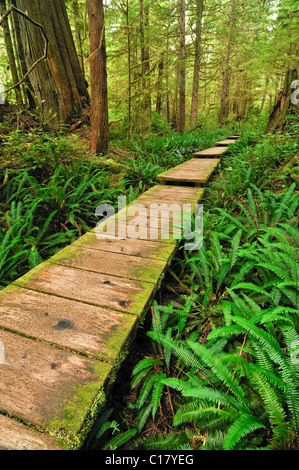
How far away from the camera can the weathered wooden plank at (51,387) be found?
3.51ft

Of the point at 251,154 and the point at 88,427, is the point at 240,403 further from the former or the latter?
the point at 251,154

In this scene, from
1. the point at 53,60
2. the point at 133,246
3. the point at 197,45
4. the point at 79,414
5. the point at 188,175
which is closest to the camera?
the point at 79,414

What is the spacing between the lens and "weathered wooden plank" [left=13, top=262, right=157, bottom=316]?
182cm

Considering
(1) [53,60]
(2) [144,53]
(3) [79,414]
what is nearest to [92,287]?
(3) [79,414]

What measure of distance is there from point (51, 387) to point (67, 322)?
44 cm

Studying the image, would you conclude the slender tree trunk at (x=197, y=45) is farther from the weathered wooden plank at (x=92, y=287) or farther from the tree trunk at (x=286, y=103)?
the weathered wooden plank at (x=92, y=287)

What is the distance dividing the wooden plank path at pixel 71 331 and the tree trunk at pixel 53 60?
5443 millimetres

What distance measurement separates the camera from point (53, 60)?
6.61 metres

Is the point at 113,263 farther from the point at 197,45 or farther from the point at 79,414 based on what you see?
the point at 197,45

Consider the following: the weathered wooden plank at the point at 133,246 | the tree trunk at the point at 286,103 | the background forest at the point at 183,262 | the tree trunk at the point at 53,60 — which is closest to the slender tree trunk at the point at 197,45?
the background forest at the point at 183,262

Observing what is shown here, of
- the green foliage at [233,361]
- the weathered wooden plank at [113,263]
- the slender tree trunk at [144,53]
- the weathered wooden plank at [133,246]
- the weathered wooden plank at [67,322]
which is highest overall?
the slender tree trunk at [144,53]

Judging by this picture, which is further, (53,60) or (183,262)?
(53,60)
